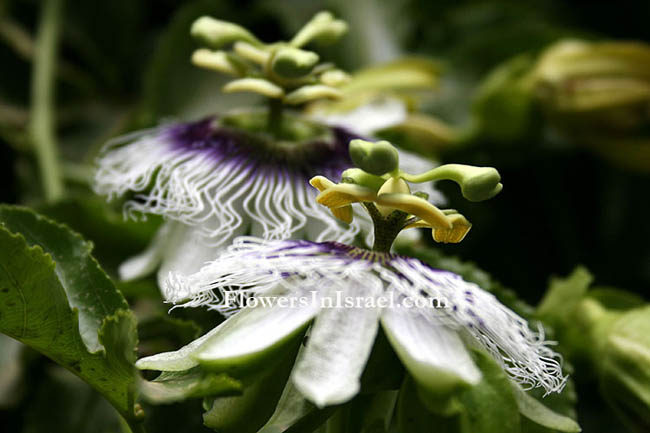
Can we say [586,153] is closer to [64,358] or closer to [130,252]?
[130,252]

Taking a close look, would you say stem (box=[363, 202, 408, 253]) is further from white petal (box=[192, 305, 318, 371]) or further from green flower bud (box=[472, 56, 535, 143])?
green flower bud (box=[472, 56, 535, 143])

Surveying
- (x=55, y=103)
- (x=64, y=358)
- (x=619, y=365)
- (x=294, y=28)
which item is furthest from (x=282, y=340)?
(x=55, y=103)

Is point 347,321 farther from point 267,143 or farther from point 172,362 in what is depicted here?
point 267,143

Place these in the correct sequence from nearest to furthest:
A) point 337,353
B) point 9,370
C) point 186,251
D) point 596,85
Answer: point 337,353 → point 186,251 → point 9,370 → point 596,85

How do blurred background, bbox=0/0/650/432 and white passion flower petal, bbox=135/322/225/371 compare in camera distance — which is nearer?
white passion flower petal, bbox=135/322/225/371

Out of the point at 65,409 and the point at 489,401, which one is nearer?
the point at 489,401

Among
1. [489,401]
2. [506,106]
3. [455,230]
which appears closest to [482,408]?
[489,401]

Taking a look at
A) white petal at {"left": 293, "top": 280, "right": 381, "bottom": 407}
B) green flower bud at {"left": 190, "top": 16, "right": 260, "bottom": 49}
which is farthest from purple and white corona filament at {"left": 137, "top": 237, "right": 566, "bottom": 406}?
green flower bud at {"left": 190, "top": 16, "right": 260, "bottom": 49}

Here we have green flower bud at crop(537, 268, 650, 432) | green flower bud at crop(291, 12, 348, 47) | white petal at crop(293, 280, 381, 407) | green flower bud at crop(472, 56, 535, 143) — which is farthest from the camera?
green flower bud at crop(472, 56, 535, 143)
